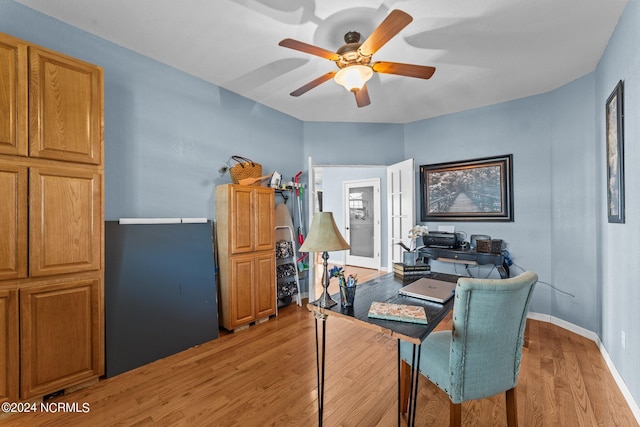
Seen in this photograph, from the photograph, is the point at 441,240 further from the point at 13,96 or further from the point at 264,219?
the point at 13,96

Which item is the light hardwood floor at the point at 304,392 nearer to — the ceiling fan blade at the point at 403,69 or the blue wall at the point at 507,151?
the blue wall at the point at 507,151

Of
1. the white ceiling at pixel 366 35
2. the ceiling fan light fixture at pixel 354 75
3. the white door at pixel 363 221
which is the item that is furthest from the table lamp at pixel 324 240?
the white door at pixel 363 221

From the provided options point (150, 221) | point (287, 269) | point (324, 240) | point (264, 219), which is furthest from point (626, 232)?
point (150, 221)

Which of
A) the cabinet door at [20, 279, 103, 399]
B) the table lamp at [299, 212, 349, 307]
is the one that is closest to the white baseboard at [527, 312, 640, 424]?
the table lamp at [299, 212, 349, 307]

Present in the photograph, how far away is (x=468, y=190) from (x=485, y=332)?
297 cm

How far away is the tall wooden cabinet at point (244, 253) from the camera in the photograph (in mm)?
3092

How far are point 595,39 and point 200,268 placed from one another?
4.05m

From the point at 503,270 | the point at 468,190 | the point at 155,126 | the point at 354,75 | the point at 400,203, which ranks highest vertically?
the point at 354,75

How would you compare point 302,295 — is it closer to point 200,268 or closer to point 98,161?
point 200,268

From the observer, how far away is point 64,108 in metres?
2.01

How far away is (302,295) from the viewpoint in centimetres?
432

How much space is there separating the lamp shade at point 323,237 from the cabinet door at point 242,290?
5.55ft

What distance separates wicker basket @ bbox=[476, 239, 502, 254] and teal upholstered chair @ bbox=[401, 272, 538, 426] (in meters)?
2.13

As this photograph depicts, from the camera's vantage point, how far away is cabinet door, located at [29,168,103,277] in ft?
6.23
